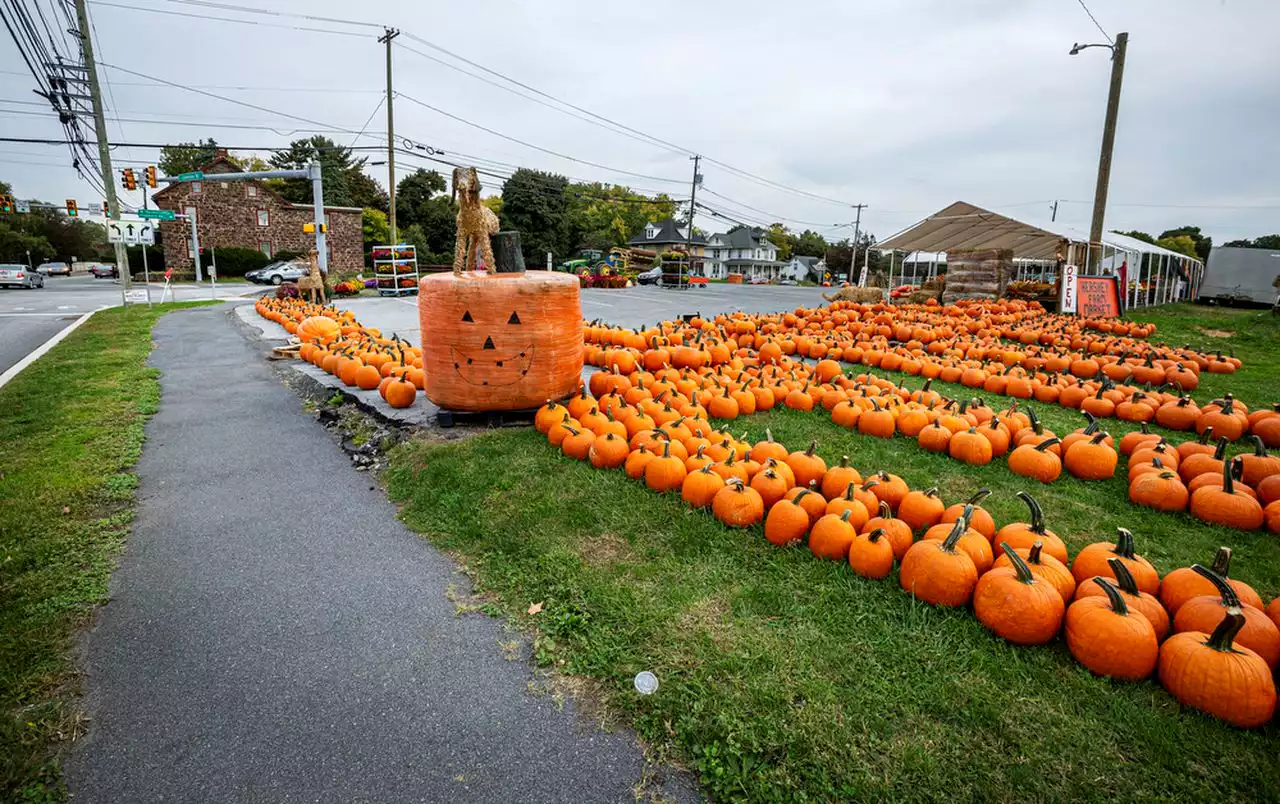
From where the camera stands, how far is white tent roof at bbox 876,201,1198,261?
2295 centimetres

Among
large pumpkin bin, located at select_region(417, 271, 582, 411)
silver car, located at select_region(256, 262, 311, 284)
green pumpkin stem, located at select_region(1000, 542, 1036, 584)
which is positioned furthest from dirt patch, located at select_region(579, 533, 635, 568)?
silver car, located at select_region(256, 262, 311, 284)

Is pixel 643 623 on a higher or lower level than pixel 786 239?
lower

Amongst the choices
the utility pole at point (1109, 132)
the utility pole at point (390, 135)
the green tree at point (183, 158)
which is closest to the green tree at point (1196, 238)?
the utility pole at point (1109, 132)

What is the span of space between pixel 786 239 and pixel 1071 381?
106452 millimetres

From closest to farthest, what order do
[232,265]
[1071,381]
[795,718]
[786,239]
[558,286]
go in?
[795,718]
[558,286]
[1071,381]
[232,265]
[786,239]

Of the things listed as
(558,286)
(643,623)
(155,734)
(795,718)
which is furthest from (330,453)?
(795,718)

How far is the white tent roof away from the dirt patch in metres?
23.1

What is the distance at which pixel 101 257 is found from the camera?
71.9 metres

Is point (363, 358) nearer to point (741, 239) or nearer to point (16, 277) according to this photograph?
point (16, 277)

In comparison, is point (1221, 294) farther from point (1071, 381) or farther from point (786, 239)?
point (786, 239)

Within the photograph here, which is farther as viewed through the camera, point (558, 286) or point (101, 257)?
point (101, 257)

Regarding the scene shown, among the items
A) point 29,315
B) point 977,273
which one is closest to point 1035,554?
point 977,273

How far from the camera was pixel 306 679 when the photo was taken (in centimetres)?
247

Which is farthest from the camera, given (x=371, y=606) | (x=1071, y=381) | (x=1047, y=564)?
(x=1071, y=381)
